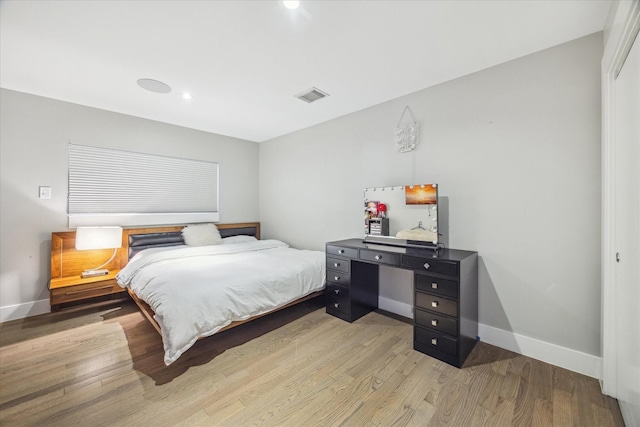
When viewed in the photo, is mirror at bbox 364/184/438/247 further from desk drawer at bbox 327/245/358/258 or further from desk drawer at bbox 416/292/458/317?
desk drawer at bbox 416/292/458/317

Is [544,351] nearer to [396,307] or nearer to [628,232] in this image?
[628,232]

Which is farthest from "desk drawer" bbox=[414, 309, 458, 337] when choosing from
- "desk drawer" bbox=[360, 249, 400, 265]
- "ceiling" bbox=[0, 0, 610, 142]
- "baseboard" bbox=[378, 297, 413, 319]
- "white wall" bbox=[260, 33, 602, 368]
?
"ceiling" bbox=[0, 0, 610, 142]

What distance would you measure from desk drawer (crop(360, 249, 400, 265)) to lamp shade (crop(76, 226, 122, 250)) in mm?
2864

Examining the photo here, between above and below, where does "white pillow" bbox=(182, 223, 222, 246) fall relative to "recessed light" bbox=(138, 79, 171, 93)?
below

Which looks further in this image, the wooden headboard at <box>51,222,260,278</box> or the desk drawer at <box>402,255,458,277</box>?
the wooden headboard at <box>51,222,260,278</box>

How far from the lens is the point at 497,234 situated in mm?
2301

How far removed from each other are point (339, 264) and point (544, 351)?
183cm

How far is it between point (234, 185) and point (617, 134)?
14.6 ft

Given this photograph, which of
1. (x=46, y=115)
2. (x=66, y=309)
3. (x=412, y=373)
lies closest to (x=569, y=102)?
(x=412, y=373)

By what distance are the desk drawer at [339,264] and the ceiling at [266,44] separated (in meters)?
1.82

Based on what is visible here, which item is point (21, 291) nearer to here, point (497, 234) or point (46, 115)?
point (46, 115)

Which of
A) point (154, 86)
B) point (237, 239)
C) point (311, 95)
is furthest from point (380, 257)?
point (154, 86)

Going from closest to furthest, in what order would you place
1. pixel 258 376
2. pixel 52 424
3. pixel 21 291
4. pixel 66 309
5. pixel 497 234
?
pixel 52 424 → pixel 258 376 → pixel 497 234 → pixel 21 291 → pixel 66 309

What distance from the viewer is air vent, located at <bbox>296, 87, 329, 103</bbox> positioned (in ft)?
9.23
